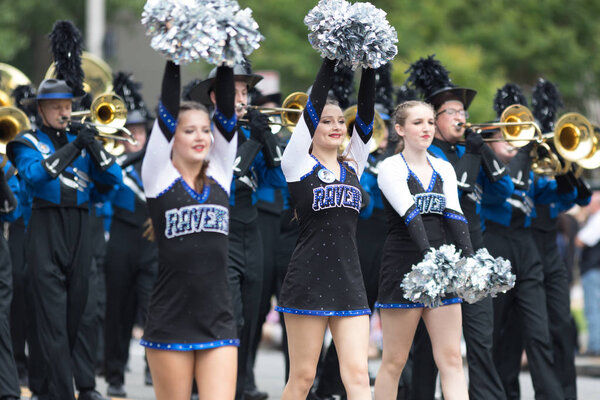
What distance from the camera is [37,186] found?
8.33m

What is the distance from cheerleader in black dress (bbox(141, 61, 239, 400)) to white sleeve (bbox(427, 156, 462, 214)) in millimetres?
2047

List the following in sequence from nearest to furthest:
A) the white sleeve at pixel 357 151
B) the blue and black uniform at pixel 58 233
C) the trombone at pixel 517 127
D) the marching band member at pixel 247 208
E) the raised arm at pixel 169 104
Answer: the raised arm at pixel 169 104 < the white sleeve at pixel 357 151 < the blue and black uniform at pixel 58 233 < the marching band member at pixel 247 208 < the trombone at pixel 517 127

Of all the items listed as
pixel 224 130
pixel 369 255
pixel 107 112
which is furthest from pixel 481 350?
pixel 107 112

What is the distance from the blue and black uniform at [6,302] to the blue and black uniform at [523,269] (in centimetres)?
369

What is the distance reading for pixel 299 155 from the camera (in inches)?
274

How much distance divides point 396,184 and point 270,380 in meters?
5.01

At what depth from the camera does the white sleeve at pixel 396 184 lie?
7.33 m

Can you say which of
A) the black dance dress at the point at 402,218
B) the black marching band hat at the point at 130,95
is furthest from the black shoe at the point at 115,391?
the black dance dress at the point at 402,218

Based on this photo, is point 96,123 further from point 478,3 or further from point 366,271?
point 478,3

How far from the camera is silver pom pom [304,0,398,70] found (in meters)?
6.71

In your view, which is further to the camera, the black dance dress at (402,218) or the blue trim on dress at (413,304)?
the black dance dress at (402,218)

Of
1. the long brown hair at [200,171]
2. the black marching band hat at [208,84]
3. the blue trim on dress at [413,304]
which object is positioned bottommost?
the blue trim on dress at [413,304]

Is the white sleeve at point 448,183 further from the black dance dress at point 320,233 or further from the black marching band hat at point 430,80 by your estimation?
the black marching band hat at point 430,80

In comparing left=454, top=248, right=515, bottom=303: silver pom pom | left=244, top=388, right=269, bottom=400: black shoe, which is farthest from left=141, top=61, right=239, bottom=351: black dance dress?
left=244, top=388, right=269, bottom=400: black shoe
